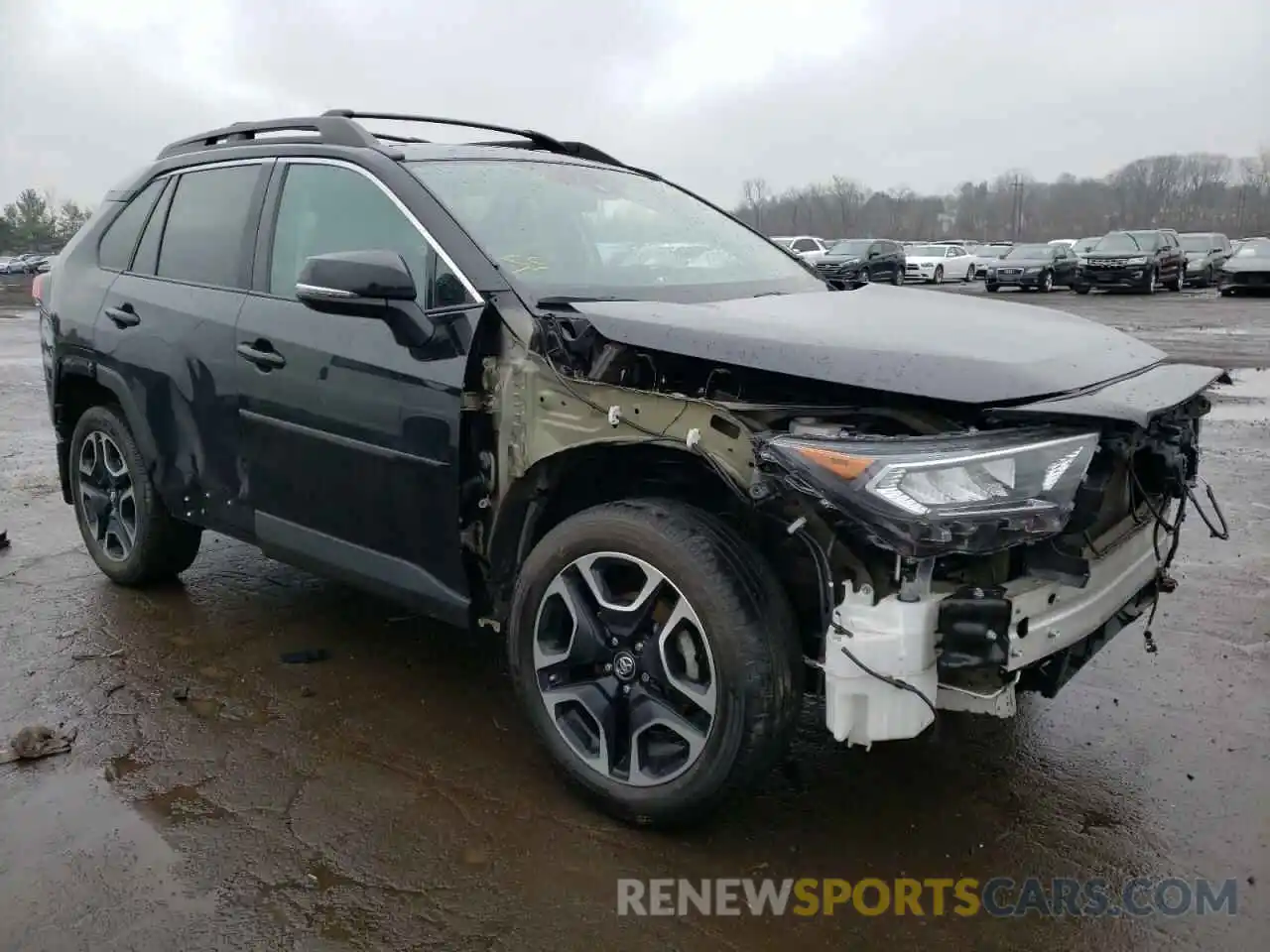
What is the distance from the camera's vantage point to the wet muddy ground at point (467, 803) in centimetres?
243

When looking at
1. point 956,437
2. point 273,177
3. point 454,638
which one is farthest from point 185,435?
point 956,437

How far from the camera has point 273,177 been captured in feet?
12.5

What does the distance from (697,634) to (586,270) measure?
1.31 m

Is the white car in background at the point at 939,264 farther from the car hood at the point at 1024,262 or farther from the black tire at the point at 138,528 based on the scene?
the black tire at the point at 138,528

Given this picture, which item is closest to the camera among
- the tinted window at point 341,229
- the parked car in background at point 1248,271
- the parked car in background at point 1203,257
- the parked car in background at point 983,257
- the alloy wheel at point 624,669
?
the alloy wheel at point 624,669

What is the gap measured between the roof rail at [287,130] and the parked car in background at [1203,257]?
109 feet

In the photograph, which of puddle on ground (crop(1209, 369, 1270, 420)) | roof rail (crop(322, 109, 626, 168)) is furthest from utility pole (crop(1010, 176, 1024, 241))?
roof rail (crop(322, 109, 626, 168))

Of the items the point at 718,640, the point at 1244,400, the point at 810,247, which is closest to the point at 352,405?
the point at 718,640

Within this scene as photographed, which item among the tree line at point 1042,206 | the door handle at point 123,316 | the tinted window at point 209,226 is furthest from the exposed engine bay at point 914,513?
the tree line at point 1042,206

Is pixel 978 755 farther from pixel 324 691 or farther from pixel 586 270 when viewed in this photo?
pixel 324 691

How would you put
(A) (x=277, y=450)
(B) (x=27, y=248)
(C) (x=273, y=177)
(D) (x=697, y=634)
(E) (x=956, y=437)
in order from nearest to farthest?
1. (E) (x=956, y=437)
2. (D) (x=697, y=634)
3. (A) (x=277, y=450)
4. (C) (x=273, y=177)
5. (B) (x=27, y=248)

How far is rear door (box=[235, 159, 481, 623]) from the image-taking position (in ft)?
10.1

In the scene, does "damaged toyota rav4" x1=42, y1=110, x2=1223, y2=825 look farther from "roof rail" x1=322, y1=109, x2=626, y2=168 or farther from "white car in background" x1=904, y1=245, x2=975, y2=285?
"white car in background" x1=904, y1=245, x2=975, y2=285

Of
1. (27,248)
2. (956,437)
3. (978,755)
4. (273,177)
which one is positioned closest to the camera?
(956,437)
